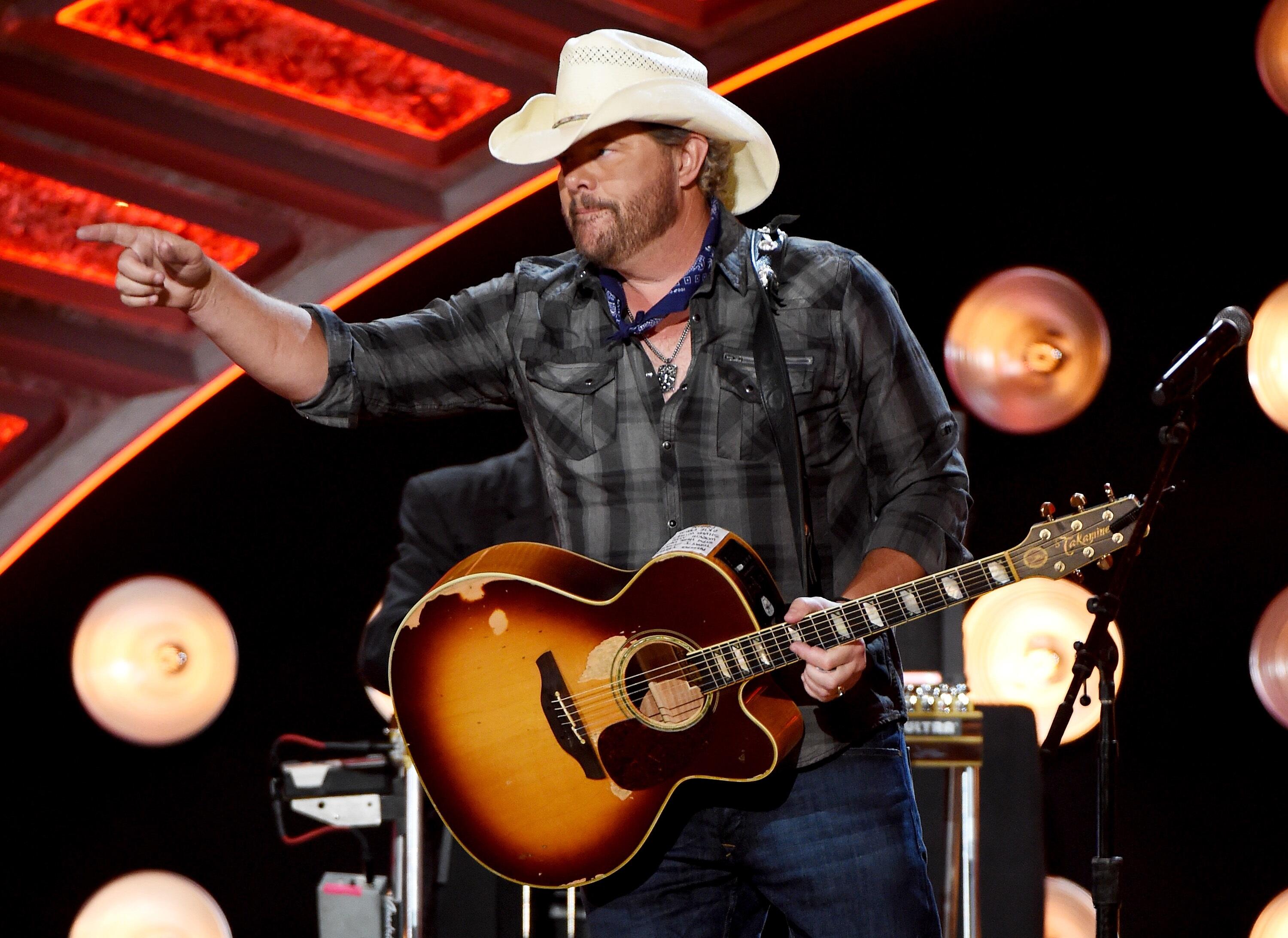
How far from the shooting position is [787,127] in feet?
14.7

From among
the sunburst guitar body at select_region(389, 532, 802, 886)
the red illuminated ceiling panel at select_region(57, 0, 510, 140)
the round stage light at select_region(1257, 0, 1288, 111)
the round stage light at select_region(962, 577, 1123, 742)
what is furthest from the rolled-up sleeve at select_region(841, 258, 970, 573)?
the round stage light at select_region(1257, 0, 1288, 111)

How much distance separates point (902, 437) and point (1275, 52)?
9.89ft

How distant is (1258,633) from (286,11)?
12.6 feet

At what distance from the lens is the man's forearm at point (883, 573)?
6.20ft

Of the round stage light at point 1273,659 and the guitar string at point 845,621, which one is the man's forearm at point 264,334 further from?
the round stage light at point 1273,659

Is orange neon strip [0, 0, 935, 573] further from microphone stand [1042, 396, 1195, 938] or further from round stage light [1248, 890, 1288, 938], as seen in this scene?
round stage light [1248, 890, 1288, 938]

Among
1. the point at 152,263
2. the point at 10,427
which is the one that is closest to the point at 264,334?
the point at 152,263

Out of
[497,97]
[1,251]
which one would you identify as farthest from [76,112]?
[497,97]

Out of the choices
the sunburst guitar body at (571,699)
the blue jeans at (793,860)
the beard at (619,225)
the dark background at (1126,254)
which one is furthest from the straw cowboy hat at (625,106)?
the dark background at (1126,254)

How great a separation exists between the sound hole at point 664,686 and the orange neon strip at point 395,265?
2.80 m

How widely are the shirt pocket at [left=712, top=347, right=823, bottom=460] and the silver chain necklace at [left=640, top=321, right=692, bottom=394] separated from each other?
98 mm

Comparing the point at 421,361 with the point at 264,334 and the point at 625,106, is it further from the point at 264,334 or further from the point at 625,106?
the point at 625,106

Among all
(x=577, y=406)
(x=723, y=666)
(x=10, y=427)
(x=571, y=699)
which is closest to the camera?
(x=723, y=666)

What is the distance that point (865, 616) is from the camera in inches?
72.5
